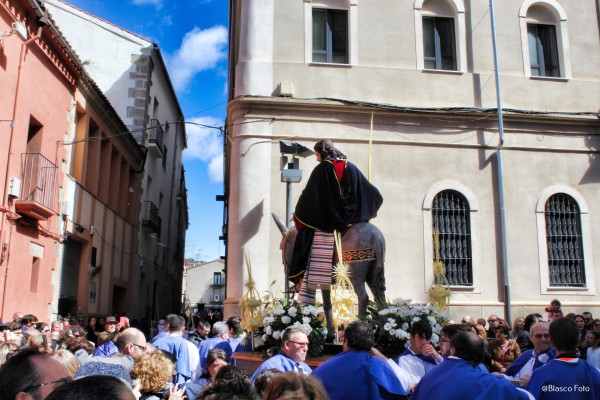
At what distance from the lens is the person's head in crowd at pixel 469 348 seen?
4348 mm

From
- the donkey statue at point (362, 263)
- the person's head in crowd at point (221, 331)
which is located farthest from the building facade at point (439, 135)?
the donkey statue at point (362, 263)

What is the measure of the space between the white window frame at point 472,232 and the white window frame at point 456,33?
295cm

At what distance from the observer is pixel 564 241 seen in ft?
50.0

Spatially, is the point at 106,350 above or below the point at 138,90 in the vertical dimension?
below

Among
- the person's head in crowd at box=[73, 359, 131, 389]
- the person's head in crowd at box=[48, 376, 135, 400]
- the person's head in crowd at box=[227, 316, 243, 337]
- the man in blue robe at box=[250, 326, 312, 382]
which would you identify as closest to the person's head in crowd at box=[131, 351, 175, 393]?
the man in blue robe at box=[250, 326, 312, 382]

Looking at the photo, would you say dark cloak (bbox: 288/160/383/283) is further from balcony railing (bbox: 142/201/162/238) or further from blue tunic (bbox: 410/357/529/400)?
balcony railing (bbox: 142/201/162/238)

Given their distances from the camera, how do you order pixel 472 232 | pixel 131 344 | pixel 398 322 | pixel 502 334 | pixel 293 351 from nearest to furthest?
1. pixel 293 351
2. pixel 131 344
3. pixel 398 322
4. pixel 502 334
5. pixel 472 232

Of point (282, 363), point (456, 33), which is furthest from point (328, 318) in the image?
point (456, 33)

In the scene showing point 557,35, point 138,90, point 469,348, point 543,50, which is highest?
point 138,90

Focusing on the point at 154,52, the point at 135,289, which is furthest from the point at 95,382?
the point at 154,52

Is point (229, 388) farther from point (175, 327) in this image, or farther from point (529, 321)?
point (529, 321)

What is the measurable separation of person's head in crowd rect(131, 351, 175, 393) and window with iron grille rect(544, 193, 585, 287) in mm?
12338

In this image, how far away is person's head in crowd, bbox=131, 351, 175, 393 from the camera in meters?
4.61

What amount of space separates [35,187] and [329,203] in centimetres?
893
